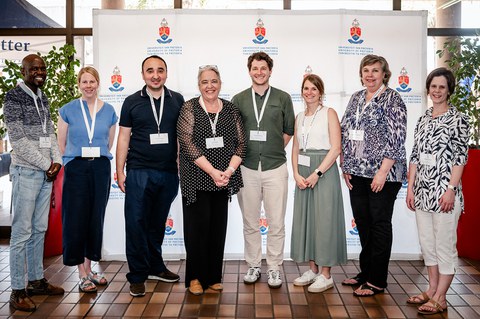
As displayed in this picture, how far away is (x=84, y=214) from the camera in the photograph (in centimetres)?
339

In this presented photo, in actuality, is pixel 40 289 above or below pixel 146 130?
below

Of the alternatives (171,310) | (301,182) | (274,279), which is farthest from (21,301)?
(301,182)

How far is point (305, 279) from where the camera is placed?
3.64m

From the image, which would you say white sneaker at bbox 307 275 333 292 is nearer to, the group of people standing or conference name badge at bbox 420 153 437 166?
the group of people standing

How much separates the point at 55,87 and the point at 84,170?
140 cm

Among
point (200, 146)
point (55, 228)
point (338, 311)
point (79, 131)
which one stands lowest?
point (338, 311)

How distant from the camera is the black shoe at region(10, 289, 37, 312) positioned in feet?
10.2

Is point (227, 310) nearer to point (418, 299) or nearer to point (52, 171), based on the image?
point (418, 299)

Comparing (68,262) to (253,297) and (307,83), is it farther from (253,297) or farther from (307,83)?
(307,83)

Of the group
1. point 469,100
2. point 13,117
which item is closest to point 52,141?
point 13,117

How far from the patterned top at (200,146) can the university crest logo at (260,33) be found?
122 cm

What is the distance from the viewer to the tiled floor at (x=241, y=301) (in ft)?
10.2

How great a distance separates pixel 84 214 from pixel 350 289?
1.96m

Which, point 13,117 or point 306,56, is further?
point 306,56
